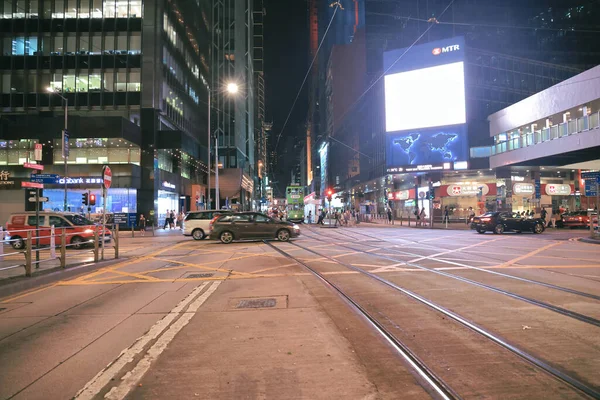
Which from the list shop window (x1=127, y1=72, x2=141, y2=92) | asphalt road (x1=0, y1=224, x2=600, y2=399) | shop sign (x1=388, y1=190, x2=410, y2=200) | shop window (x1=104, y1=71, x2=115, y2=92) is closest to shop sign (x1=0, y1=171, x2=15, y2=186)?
shop window (x1=104, y1=71, x2=115, y2=92)

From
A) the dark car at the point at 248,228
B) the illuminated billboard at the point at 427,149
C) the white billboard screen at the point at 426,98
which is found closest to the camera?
the dark car at the point at 248,228

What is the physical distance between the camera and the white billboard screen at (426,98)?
4225cm

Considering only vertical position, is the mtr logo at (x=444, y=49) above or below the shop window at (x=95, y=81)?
above

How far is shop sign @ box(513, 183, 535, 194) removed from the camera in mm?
40344

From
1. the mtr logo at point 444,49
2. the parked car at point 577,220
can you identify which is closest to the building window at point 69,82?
the mtr logo at point 444,49

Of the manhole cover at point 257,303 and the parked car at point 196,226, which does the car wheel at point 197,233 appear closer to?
the parked car at point 196,226

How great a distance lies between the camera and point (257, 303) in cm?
723

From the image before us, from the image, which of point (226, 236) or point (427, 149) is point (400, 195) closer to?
point (427, 149)

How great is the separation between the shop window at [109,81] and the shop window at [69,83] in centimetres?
336

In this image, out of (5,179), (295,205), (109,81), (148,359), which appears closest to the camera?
(148,359)

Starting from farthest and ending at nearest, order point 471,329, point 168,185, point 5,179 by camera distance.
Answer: point 168,185
point 5,179
point 471,329

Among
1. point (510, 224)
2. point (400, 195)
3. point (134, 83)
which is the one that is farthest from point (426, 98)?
point (134, 83)

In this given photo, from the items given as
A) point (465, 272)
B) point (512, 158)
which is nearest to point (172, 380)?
point (465, 272)

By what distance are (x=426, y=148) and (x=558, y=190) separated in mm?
13682
